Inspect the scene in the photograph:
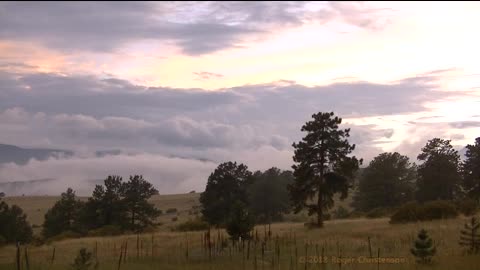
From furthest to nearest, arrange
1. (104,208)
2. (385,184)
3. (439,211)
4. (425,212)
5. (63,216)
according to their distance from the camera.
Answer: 1. (385,184)
2. (63,216)
3. (104,208)
4. (425,212)
5. (439,211)

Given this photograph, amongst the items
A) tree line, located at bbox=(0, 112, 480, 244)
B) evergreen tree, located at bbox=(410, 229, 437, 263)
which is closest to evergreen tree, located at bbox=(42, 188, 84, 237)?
tree line, located at bbox=(0, 112, 480, 244)

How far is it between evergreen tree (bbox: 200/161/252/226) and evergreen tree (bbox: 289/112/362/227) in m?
14.0

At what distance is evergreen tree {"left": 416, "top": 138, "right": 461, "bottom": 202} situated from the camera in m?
64.1

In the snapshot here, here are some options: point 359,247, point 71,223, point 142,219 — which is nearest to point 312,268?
point 359,247

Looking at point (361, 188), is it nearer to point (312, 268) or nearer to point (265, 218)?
point (265, 218)

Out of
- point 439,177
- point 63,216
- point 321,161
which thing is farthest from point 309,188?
point 63,216

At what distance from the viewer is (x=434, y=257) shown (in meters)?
18.0

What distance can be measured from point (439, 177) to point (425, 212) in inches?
959

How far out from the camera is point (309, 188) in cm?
4481

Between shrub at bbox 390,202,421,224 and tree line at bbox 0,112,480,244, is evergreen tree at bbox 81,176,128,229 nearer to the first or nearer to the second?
tree line at bbox 0,112,480,244

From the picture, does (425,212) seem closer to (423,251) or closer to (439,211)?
(439,211)

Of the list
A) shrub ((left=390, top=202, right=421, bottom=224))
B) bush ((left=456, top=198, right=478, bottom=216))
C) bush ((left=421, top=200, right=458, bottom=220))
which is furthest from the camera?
bush ((left=456, top=198, right=478, bottom=216))

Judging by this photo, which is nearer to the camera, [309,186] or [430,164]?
[309,186]

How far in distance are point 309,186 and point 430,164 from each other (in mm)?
26852
